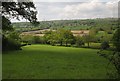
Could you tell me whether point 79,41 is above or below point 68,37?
below

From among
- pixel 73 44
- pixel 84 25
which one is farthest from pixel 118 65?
pixel 73 44

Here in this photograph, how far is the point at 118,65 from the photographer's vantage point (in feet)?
15.6

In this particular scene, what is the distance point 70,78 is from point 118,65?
527 cm

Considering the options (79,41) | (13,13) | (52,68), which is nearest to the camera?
(52,68)

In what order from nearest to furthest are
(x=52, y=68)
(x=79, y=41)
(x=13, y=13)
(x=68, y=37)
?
(x=52, y=68), (x=13, y=13), (x=68, y=37), (x=79, y=41)

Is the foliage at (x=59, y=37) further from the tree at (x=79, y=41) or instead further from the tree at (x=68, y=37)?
the tree at (x=79, y=41)

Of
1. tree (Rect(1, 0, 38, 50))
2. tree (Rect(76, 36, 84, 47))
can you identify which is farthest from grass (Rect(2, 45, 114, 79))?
tree (Rect(76, 36, 84, 47))

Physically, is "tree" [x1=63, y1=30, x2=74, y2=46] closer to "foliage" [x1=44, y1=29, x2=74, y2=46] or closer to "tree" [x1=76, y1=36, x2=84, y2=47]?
"foliage" [x1=44, y1=29, x2=74, y2=46]

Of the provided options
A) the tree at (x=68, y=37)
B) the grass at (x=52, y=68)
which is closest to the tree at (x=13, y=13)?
the grass at (x=52, y=68)

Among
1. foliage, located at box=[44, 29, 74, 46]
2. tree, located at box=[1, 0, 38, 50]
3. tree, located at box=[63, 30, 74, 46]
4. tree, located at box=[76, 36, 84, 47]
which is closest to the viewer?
tree, located at box=[1, 0, 38, 50]

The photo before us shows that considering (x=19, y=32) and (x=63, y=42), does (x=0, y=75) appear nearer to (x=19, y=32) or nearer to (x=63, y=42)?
(x=19, y=32)

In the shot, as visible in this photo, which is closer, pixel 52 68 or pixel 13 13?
pixel 52 68

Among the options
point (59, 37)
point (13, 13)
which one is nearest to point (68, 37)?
point (59, 37)

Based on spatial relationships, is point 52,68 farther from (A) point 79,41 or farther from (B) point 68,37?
(A) point 79,41
